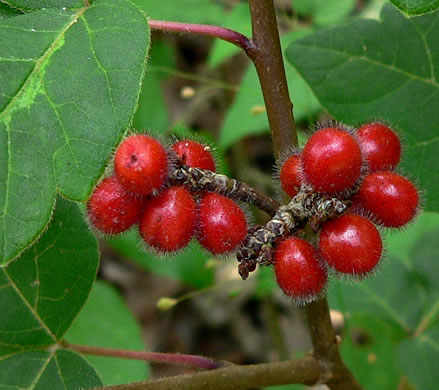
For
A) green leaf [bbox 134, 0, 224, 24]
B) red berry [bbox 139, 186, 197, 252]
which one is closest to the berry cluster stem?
red berry [bbox 139, 186, 197, 252]

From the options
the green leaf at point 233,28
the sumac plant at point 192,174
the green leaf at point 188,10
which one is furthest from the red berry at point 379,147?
the green leaf at point 188,10

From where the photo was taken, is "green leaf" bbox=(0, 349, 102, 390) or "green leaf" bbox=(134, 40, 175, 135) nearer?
"green leaf" bbox=(0, 349, 102, 390)

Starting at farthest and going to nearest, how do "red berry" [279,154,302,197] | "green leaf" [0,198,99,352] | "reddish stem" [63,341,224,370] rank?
1. "green leaf" [0,198,99,352]
2. "reddish stem" [63,341,224,370]
3. "red berry" [279,154,302,197]

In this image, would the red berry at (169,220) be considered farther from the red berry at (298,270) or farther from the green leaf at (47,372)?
the green leaf at (47,372)

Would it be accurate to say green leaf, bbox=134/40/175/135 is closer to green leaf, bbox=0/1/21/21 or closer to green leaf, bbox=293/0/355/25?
green leaf, bbox=293/0/355/25

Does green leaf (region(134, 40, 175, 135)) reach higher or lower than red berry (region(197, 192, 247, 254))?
lower

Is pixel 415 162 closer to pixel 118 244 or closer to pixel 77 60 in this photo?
pixel 77 60
